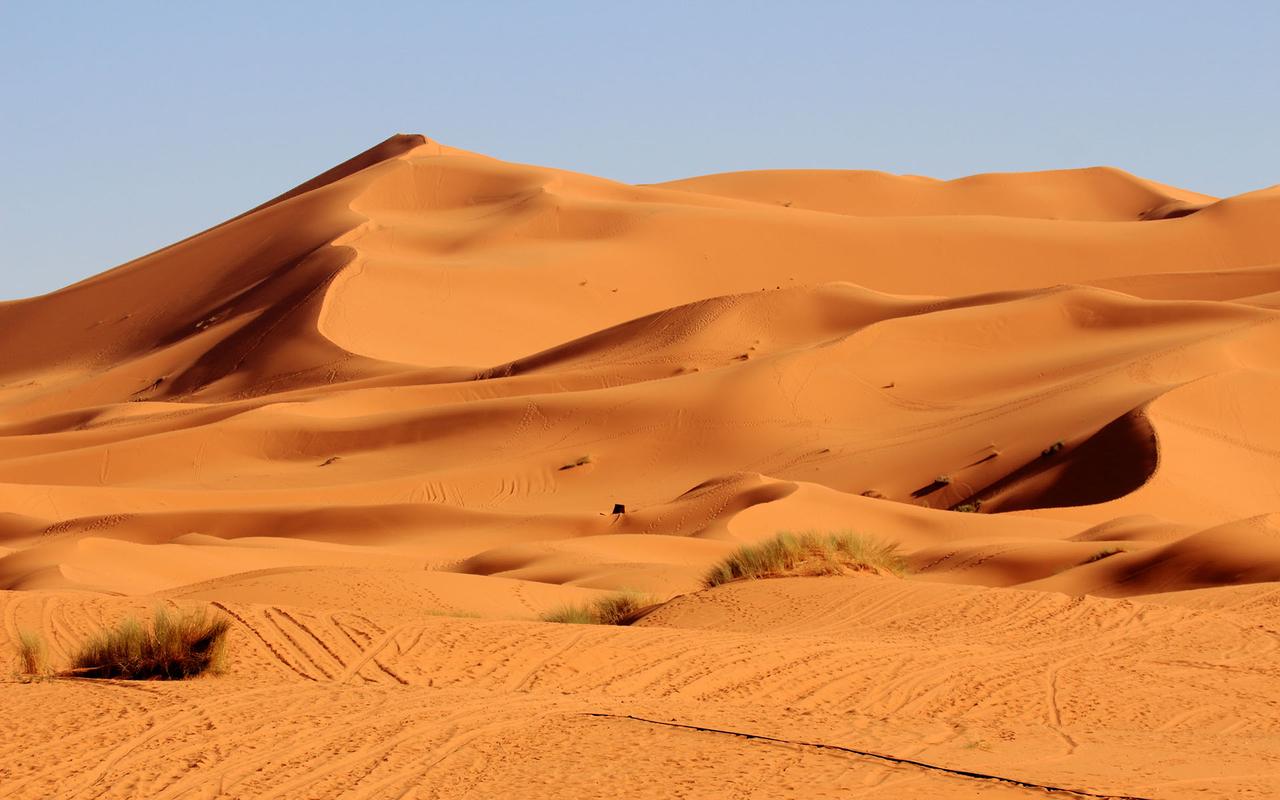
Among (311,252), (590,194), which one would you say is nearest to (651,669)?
(311,252)

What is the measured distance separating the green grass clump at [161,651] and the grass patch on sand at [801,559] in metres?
7.04

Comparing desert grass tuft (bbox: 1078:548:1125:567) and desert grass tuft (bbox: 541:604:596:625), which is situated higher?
desert grass tuft (bbox: 541:604:596:625)

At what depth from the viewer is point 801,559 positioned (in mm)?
16531

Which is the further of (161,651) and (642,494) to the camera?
(642,494)

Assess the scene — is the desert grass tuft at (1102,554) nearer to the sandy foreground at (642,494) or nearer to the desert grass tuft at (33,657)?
the sandy foreground at (642,494)

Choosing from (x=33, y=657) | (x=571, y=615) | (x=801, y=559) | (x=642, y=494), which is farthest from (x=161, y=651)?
(x=642, y=494)

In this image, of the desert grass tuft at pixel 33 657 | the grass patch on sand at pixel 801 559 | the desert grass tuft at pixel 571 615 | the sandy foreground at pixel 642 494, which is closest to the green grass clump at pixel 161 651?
the sandy foreground at pixel 642 494

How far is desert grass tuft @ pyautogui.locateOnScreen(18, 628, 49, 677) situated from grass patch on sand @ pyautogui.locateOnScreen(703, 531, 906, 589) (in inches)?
286

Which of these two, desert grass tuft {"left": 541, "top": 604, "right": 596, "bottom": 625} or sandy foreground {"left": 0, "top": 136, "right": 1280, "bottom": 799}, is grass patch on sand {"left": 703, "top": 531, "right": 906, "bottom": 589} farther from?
desert grass tuft {"left": 541, "top": 604, "right": 596, "bottom": 625}

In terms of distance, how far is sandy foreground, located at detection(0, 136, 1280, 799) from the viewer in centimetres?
809

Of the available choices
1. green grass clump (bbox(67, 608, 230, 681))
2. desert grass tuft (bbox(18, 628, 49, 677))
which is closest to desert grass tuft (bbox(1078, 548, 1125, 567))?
green grass clump (bbox(67, 608, 230, 681))

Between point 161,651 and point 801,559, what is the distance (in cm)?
800

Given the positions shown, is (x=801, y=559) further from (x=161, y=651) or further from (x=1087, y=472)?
(x=1087, y=472)

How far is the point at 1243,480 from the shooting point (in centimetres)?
2888
